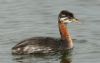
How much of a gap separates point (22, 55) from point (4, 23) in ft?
14.0

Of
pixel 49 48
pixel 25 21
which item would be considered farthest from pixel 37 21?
pixel 49 48

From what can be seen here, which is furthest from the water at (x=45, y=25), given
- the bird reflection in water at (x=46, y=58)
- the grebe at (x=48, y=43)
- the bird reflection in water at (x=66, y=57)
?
the grebe at (x=48, y=43)

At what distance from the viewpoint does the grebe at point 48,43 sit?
59.2 ft

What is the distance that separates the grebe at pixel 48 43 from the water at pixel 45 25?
0.28 m

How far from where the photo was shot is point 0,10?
78.6ft

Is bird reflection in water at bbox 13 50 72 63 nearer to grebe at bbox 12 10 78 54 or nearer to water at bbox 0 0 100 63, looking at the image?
water at bbox 0 0 100 63

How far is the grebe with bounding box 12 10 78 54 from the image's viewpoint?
18.0 metres

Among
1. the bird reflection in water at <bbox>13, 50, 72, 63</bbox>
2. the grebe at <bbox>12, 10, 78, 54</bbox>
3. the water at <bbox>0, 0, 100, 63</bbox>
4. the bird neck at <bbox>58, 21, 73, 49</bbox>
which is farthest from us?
the bird neck at <bbox>58, 21, 73, 49</bbox>

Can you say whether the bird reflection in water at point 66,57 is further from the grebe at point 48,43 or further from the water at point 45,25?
the grebe at point 48,43

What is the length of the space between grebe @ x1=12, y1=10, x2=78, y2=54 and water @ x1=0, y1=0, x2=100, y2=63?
0.28 m

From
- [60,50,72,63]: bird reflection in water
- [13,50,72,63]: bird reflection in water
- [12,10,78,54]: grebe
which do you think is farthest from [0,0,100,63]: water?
[12,10,78,54]: grebe

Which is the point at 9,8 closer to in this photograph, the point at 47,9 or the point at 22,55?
the point at 47,9

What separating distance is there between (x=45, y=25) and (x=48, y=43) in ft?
10.5

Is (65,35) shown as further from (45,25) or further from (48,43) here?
(45,25)
